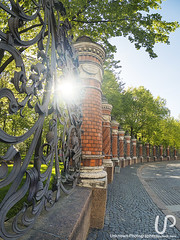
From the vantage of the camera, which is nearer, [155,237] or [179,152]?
[155,237]

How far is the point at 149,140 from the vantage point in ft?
97.0

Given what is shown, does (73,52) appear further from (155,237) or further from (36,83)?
(155,237)

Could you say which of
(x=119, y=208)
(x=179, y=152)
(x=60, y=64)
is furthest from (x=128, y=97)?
(x=179, y=152)

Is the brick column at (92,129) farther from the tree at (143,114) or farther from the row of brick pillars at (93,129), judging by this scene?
the tree at (143,114)

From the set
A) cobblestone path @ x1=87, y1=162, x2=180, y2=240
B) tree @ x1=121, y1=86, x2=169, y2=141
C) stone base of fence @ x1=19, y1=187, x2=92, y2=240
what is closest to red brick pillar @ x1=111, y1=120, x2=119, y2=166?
cobblestone path @ x1=87, y1=162, x2=180, y2=240

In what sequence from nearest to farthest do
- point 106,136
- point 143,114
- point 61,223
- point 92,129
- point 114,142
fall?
point 61,223
point 92,129
point 106,136
point 114,142
point 143,114

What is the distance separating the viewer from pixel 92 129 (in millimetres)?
3484

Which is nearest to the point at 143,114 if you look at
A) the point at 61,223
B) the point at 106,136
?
the point at 106,136

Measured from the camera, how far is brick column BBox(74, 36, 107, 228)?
3.10m

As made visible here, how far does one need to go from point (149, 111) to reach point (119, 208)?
2488 cm

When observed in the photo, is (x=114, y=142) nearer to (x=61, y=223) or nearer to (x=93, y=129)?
(x=93, y=129)

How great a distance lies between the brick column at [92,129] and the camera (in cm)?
310

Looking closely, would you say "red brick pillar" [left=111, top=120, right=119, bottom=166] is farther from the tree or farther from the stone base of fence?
the tree

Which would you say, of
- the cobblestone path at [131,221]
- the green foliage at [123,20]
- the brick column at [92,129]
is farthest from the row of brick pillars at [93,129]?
the green foliage at [123,20]
